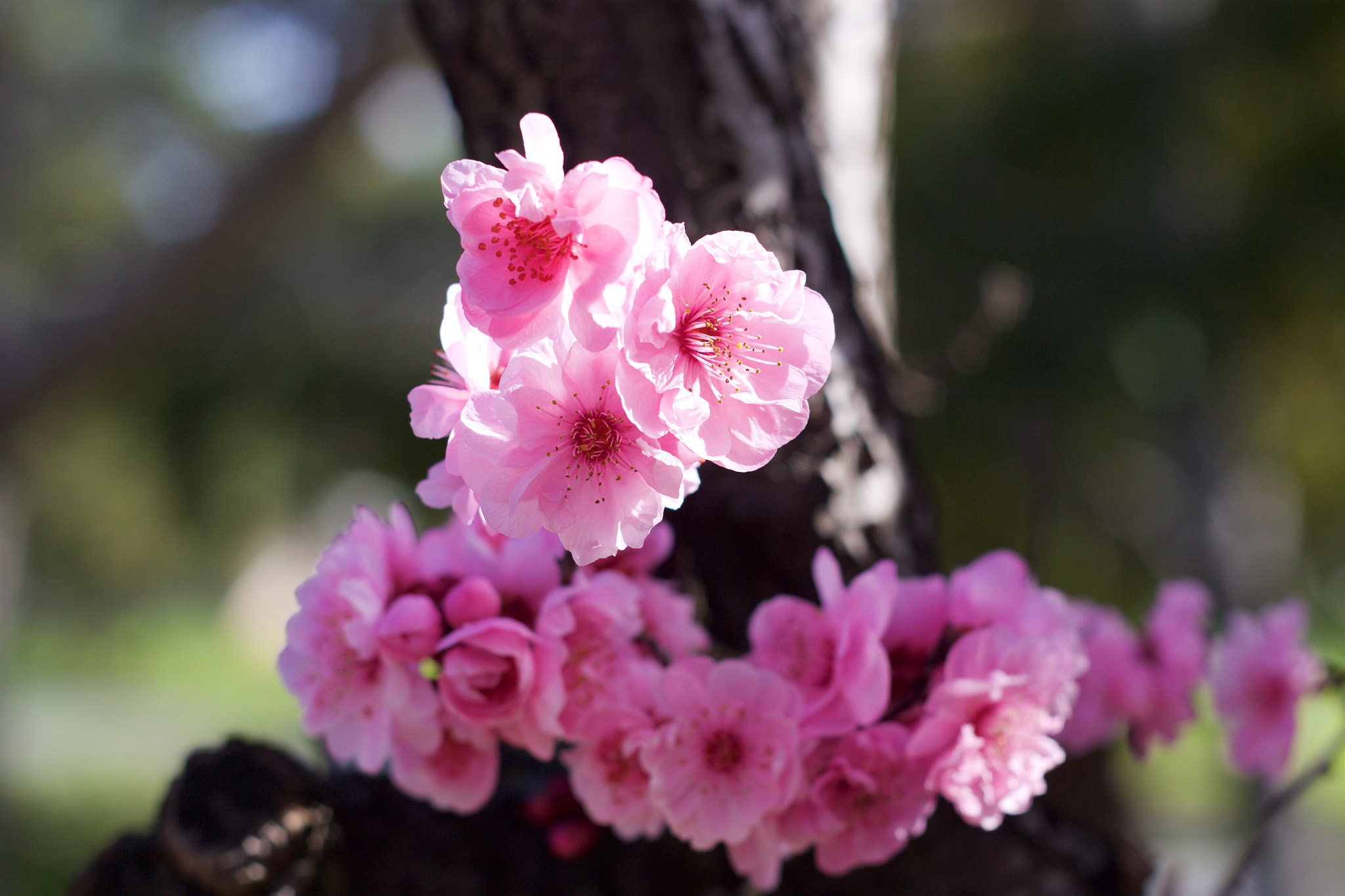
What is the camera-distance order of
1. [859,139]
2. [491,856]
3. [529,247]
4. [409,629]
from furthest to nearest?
[859,139] → [491,856] → [409,629] → [529,247]

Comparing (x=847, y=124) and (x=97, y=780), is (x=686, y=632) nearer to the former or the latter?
(x=847, y=124)

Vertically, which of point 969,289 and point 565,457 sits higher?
point 565,457

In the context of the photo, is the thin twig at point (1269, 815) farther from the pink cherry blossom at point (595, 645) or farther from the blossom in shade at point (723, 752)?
the pink cherry blossom at point (595, 645)

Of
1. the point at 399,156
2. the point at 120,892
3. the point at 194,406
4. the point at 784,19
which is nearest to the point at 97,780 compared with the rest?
the point at 194,406

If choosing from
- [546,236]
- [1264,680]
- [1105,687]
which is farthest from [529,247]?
[1264,680]

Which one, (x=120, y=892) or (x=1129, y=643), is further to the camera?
(x=1129, y=643)

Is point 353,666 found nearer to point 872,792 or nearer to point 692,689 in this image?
point 692,689
